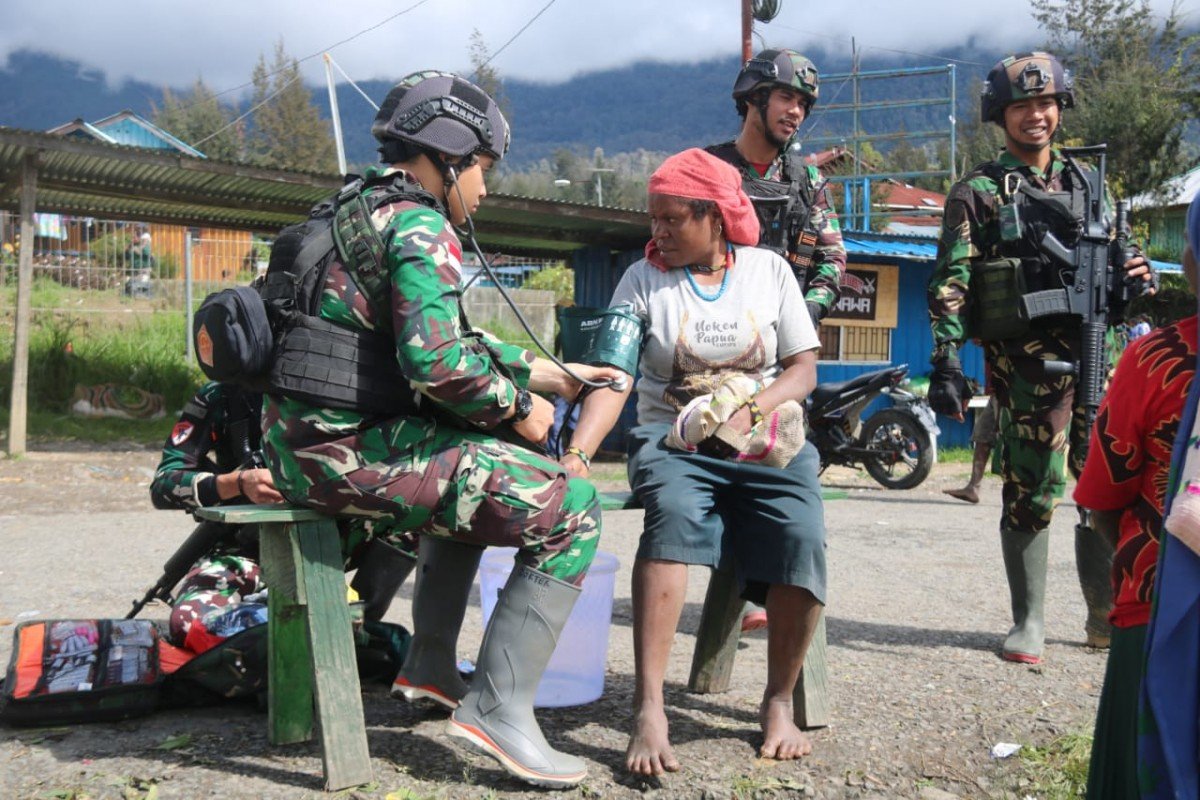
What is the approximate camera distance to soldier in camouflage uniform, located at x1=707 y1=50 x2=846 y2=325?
16.7 feet

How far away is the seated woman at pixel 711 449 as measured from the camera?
3471mm

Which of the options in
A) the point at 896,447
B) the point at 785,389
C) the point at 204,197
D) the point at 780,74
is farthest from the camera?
the point at 204,197

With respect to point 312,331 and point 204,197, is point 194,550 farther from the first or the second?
point 204,197

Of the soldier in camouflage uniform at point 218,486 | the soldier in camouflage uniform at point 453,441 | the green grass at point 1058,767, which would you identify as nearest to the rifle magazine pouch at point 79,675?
the soldier in camouflage uniform at point 218,486

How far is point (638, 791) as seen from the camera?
3.28m

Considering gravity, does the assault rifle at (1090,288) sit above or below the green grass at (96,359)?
above

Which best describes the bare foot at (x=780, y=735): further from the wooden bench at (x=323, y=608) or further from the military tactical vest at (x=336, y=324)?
the military tactical vest at (x=336, y=324)

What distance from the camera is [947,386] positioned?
4.84 m

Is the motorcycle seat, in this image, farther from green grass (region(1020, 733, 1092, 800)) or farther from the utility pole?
green grass (region(1020, 733, 1092, 800))

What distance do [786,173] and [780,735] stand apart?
2626 mm

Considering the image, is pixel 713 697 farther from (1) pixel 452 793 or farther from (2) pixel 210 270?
(2) pixel 210 270

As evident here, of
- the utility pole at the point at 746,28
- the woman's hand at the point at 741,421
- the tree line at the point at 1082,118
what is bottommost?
the woman's hand at the point at 741,421

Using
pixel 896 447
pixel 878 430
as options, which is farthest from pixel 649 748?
pixel 878 430

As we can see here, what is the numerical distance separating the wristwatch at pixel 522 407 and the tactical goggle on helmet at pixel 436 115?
0.70 m
